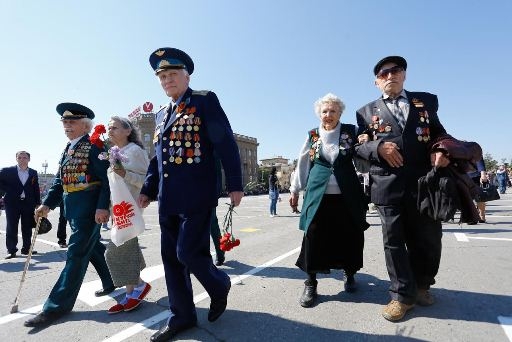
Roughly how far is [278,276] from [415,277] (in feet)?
5.77

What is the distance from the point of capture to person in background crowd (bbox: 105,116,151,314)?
3318mm

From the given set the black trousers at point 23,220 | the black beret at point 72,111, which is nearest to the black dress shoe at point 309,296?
the black beret at point 72,111

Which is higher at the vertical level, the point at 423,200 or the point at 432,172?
the point at 432,172

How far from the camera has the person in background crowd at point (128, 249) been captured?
3318 millimetres

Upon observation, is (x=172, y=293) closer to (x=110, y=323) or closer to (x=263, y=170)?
(x=110, y=323)

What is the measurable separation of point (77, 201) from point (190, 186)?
154cm

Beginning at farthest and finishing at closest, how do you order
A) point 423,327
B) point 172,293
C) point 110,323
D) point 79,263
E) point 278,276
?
point 278,276
point 79,263
point 110,323
point 172,293
point 423,327

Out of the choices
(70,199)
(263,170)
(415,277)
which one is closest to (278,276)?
(415,277)

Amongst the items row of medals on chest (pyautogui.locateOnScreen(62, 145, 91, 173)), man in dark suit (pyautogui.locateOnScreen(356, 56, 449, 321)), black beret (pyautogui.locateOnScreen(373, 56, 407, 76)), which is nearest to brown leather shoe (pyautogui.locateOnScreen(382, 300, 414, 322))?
man in dark suit (pyautogui.locateOnScreen(356, 56, 449, 321))

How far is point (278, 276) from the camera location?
4277 mm

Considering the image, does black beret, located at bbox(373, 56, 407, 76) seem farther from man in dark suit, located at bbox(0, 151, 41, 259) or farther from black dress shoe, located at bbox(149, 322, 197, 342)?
man in dark suit, located at bbox(0, 151, 41, 259)

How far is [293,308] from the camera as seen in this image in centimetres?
311

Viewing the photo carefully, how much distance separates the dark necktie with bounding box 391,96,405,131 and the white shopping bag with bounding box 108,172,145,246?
8.80 feet

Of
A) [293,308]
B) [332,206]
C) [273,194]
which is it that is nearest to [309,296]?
[293,308]
